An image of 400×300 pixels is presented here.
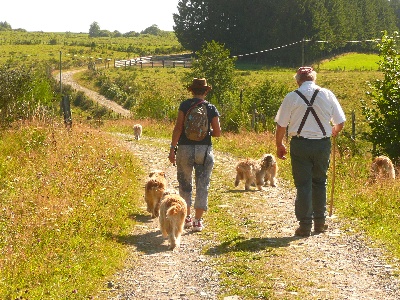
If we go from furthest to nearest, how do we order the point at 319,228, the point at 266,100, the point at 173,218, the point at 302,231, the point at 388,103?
the point at 266,100
the point at 388,103
the point at 319,228
the point at 302,231
the point at 173,218

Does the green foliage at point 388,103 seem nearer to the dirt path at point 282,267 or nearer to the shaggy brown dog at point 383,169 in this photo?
the shaggy brown dog at point 383,169

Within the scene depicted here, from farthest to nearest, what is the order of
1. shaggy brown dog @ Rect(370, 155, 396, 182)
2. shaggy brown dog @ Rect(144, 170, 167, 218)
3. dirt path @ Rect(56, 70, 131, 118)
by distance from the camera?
dirt path @ Rect(56, 70, 131, 118)
shaggy brown dog @ Rect(370, 155, 396, 182)
shaggy brown dog @ Rect(144, 170, 167, 218)

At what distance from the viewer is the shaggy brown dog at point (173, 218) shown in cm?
781

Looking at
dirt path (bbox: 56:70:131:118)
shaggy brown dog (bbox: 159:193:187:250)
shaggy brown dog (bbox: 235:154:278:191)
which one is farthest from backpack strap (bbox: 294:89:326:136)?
dirt path (bbox: 56:70:131:118)

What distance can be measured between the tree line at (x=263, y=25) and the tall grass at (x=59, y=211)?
75087mm

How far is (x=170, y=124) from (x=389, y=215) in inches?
828

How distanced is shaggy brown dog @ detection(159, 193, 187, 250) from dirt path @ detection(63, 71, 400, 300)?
17cm

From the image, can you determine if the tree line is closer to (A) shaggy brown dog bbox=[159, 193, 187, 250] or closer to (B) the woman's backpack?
(B) the woman's backpack

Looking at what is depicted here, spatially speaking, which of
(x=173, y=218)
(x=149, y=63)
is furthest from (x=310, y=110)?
(x=149, y=63)

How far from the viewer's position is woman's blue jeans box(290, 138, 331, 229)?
307 inches

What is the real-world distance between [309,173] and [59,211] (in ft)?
12.1

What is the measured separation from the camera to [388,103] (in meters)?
15.3

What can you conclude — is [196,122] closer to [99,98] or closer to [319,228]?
[319,228]

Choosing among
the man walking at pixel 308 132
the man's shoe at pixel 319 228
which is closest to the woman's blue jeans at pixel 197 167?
the man walking at pixel 308 132
